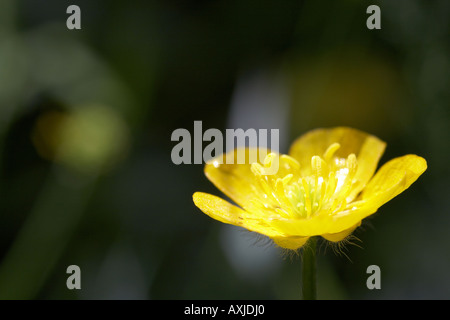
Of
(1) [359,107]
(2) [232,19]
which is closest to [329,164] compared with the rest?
(1) [359,107]

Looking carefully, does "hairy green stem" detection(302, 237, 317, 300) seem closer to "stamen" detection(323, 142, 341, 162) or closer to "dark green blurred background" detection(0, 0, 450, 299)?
"stamen" detection(323, 142, 341, 162)

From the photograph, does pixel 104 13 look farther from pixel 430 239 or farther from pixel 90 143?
pixel 430 239

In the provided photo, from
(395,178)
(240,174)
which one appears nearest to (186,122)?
(240,174)

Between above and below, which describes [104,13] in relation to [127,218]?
above

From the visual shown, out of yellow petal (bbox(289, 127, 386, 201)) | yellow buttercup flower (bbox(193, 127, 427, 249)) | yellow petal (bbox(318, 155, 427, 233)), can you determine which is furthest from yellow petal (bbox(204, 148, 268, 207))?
yellow petal (bbox(318, 155, 427, 233))

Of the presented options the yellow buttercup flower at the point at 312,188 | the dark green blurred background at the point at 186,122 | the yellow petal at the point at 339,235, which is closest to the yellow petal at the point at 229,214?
the yellow buttercup flower at the point at 312,188

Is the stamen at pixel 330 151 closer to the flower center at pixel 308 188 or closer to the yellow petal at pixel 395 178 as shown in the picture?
the flower center at pixel 308 188

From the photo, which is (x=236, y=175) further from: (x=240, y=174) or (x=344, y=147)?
(x=344, y=147)
